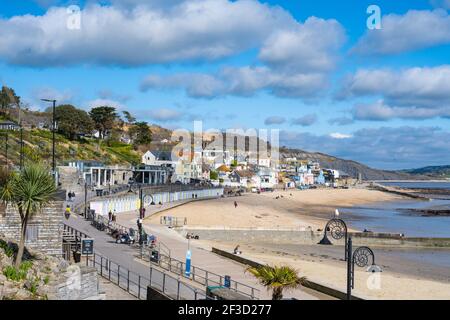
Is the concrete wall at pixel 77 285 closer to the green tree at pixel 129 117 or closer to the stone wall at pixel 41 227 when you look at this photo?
the stone wall at pixel 41 227

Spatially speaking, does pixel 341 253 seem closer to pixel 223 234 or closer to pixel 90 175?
pixel 223 234

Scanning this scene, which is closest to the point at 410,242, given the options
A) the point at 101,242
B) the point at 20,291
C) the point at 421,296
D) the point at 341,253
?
the point at 341,253

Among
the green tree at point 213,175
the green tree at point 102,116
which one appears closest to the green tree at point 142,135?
the green tree at point 102,116

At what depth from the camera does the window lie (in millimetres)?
23188

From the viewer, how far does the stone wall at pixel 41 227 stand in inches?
908

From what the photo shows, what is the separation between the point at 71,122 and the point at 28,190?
315 ft

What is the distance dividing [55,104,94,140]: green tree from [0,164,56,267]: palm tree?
94.3 meters

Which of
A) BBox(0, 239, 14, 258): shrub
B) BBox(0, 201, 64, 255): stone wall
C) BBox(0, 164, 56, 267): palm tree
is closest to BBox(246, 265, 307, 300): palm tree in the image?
BBox(0, 164, 56, 267): palm tree

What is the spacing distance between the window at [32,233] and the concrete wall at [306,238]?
81.0ft

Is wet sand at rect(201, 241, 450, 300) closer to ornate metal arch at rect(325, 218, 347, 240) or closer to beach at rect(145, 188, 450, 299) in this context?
beach at rect(145, 188, 450, 299)
